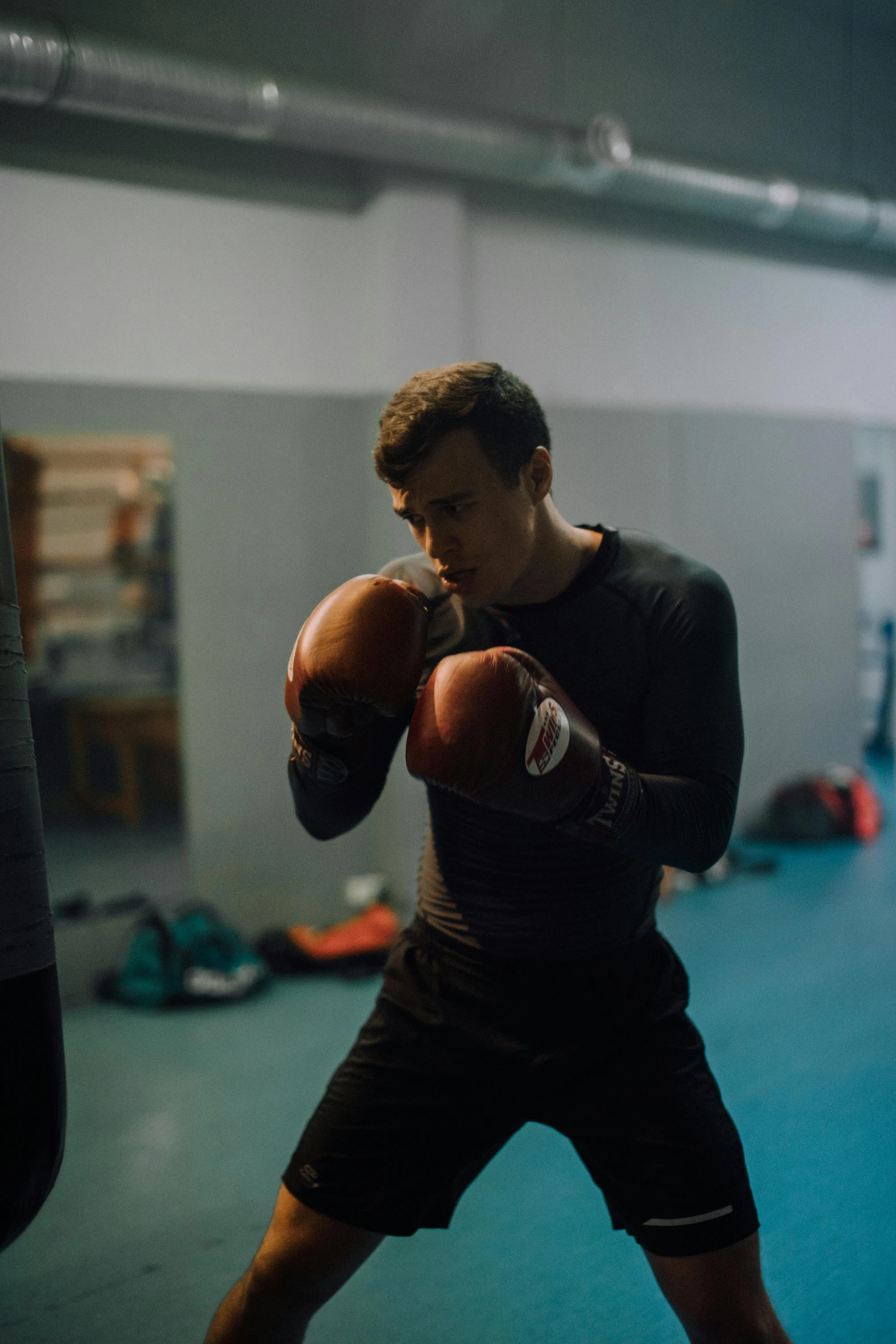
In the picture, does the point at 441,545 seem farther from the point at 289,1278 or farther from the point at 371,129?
the point at 371,129

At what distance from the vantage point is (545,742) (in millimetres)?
1263

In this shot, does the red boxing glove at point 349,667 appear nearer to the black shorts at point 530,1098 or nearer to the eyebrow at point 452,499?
the eyebrow at point 452,499

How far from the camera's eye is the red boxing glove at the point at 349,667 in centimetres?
137

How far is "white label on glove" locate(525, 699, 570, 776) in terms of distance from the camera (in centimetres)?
125

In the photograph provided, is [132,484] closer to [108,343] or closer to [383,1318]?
[108,343]

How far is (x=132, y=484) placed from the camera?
430 centimetres

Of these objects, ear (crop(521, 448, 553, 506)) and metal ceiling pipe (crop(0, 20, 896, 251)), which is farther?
metal ceiling pipe (crop(0, 20, 896, 251))

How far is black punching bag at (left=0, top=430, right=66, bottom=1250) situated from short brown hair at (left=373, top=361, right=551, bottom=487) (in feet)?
1.66

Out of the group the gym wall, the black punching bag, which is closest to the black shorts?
the black punching bag

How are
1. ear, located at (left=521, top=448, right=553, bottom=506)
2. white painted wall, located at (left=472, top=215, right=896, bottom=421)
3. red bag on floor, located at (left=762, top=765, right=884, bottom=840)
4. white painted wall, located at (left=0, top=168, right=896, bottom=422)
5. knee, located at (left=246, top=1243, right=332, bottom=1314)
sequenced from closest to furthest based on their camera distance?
1. knee, located at (left=246, top=1243, right=332, bottom=1314)
2. ear, located at (left=521, top=448, right=553, bottom=506)
3. white painted wall, located at (left=0, top=168, right=896, bottom=422)
4. white painted wall, located at (left=472, top=215, right=896, bottom=421)
5. red bag on floor, located at (left=762, top=765, right=884, bottom=840)

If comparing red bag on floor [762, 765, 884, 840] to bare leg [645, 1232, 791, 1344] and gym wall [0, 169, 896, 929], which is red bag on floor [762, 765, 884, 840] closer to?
gym wall [0, 169, 896, 929]

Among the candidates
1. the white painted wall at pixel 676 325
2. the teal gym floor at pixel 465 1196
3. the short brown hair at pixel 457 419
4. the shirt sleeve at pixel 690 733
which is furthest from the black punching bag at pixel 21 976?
the white painted wall at pixel 676 325

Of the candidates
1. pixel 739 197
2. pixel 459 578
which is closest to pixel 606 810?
pixel 459 578

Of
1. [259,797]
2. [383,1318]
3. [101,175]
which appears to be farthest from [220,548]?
[383,1318]
